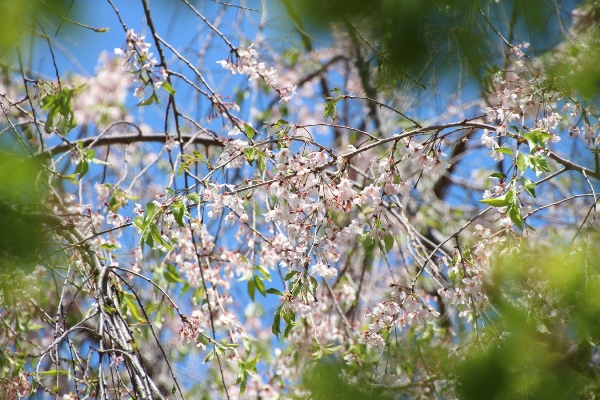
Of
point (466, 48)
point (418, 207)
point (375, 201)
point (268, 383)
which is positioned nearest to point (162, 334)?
point (268, 383)

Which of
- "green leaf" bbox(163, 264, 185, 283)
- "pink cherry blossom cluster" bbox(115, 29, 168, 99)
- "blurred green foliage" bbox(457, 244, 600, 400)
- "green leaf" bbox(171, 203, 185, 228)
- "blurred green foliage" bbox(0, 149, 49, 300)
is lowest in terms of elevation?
"blurred green foliage" bbox(457, 244, 600, 400)

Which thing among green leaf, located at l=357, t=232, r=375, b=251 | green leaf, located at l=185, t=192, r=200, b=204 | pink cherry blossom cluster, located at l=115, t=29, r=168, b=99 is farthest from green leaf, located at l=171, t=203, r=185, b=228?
pink cherry blossom cluster, located at l=115, t=29, r=168, b=99

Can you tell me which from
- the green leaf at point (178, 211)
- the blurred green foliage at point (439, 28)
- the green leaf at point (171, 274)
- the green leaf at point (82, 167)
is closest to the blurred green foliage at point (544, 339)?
the blurred green foliage at point (439, 28)

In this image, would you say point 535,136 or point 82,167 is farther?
point 82,167

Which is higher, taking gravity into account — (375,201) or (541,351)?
(375,201)

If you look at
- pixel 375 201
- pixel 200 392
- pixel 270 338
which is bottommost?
pixel 375 201

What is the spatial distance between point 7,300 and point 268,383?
1505 millimetres

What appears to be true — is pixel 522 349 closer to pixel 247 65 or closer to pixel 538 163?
pixel 538 163

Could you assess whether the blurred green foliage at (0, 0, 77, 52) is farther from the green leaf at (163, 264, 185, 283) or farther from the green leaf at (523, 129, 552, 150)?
the green leaf at (163, 264, 185, 283)

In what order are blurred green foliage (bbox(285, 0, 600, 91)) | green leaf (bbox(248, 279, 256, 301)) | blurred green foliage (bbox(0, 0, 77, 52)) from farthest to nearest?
1. green leaf (bbox(248, 279, 256, 301))
2. blurred green foliage (bbox(285, 0, 600, 91))
3. blurred green foliage (bbox(0, 0, 77, 52))

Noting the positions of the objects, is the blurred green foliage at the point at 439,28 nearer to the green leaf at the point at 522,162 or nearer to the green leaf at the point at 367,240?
the green leaf at the point at 522,162

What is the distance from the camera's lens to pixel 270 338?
189 inches

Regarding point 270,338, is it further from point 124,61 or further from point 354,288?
point 124,61

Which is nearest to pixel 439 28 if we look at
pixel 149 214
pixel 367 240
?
pixel 367 240
